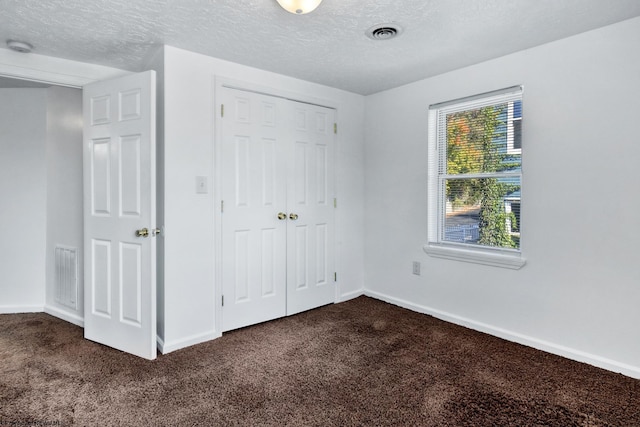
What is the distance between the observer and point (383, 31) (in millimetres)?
2381

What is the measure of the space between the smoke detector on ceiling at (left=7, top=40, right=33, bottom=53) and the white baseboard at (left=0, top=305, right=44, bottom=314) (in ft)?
7.93

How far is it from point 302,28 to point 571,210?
225 centimetres

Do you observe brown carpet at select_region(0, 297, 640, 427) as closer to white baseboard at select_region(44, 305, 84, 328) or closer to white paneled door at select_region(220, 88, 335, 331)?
white baseboard at select_region(44, 305, 84, 328)

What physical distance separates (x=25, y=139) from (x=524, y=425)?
15.5 ft

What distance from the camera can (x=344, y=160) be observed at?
12.7ft

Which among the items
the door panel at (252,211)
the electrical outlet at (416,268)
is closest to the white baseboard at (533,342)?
the electrical outlet at (416,268)

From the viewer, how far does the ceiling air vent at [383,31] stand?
7.59 feet

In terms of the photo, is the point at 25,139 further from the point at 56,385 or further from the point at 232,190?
the point at 56,385

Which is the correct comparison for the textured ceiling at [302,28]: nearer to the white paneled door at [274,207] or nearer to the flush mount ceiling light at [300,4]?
the flush mount ceiling light at [300,4]

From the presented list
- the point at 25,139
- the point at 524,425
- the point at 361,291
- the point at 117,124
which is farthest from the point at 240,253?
the point at 25,139

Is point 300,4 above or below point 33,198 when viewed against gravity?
above

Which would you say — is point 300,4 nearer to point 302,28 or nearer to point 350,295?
point 302,28

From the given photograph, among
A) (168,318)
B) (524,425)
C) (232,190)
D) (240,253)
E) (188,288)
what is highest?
(232,190)

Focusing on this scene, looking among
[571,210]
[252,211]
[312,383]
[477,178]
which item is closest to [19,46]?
[252,211]
